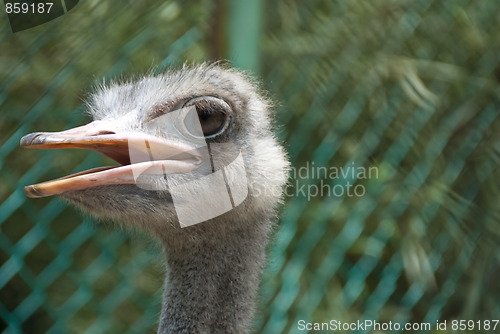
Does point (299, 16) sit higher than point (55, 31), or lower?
lower

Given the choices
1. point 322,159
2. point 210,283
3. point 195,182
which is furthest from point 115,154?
point 322,159

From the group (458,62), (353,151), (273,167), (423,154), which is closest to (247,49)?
(273,167)

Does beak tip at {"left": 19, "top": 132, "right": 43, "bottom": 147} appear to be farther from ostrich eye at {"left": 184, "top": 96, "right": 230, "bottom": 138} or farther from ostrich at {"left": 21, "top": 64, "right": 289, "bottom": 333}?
ostrich eye at {"left": 184, "top": 96, "right": 230, "bottom": 138}

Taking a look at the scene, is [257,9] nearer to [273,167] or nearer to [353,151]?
[273,167]

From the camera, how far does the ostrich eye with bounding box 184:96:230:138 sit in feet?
3.94

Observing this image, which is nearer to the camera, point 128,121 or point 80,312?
point 128,121

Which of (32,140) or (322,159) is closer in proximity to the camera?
(32,140)

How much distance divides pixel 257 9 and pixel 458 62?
0.84 metres

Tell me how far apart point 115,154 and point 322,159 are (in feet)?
2.89

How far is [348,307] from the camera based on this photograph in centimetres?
200

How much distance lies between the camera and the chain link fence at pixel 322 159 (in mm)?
1650

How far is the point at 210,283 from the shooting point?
1.28 metres

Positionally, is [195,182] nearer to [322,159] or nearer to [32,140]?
[32,140]

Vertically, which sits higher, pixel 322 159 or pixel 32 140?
pixel 32 140
